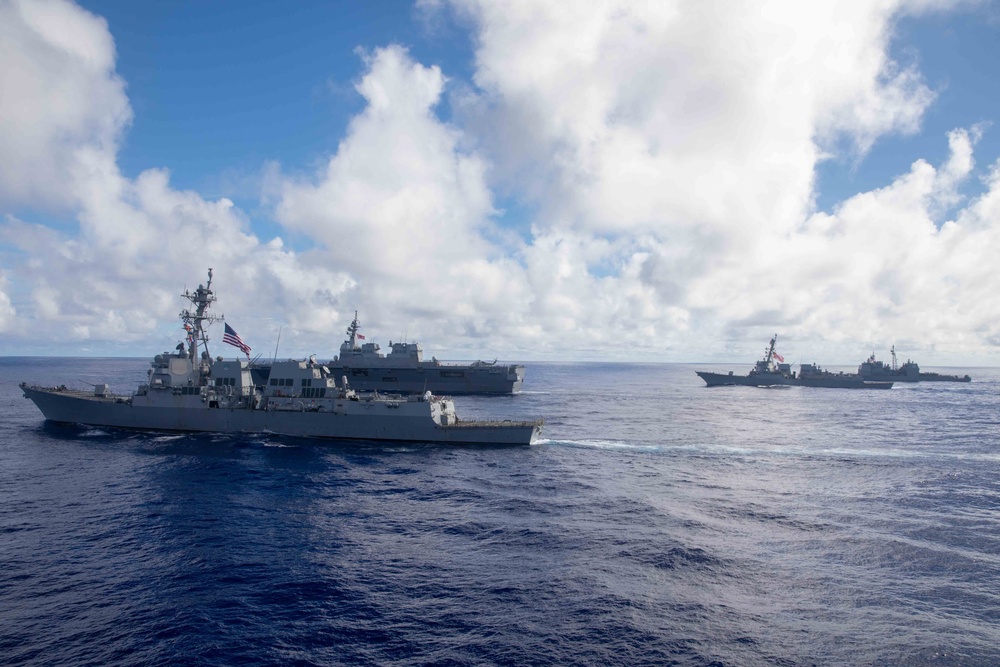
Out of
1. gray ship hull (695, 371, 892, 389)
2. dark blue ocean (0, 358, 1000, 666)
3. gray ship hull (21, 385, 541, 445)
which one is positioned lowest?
dark blue ocean (0, 358, 1000, 666)

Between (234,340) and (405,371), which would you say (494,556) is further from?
(405,371)

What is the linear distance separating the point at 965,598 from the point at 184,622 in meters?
26.4

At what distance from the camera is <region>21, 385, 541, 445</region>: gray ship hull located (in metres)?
47.2

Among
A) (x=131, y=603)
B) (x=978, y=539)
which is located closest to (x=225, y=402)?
(x=131, y=603)

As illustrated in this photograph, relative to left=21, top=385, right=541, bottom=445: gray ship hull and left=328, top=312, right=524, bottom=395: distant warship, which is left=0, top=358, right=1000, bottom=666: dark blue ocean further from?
left=328, top=312, right=524, bottom=395: distant warship

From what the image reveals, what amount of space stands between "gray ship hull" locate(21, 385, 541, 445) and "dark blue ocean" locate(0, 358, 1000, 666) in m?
3.26

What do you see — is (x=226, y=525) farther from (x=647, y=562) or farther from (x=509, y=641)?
(x=647, y=562)

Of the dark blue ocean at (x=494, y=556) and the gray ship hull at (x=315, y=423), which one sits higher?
the gray ship hull at (x=315, y=423)

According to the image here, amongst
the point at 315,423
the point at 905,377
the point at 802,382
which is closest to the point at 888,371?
the point at 905,377

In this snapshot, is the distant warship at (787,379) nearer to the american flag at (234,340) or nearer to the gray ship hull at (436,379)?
the gray ship hull at (436,379)

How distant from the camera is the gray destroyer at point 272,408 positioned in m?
47.3

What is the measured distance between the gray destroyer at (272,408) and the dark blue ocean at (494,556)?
3.71 metres

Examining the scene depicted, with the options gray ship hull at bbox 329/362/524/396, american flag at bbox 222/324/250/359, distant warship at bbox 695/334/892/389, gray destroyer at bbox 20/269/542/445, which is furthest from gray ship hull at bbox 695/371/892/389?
american flag at bbox 222/324/250/359

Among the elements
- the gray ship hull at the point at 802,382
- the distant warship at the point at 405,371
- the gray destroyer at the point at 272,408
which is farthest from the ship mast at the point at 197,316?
the gray ship hull at the point at 802,382
